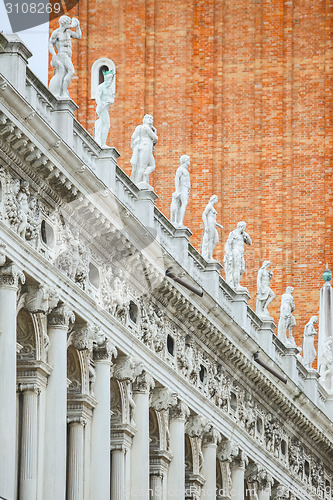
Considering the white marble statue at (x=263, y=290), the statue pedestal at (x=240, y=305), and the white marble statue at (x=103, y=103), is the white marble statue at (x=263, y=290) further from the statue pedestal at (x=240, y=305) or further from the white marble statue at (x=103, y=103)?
the white marble statue at (x=103, y=103)

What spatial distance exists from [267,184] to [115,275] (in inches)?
851

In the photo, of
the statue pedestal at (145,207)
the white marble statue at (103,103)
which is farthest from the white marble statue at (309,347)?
the white marble statue at (103,103)

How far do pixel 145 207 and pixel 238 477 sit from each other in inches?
361

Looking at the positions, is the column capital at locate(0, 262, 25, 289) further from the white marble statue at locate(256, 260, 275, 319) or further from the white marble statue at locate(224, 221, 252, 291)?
the white marble statue at locate(256, 260, 275, 319)

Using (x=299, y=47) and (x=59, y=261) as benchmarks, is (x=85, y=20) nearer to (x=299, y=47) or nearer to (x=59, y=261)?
(x=299, y=47)

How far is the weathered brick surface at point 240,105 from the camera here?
52.8 m

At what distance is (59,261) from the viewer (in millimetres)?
29016

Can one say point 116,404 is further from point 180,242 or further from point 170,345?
point 180,242

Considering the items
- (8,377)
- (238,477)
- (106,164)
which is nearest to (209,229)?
(238,477)

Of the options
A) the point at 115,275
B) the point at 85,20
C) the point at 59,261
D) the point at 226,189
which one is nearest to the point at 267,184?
the point at 226,189

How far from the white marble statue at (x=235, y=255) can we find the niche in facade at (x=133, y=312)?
7.31 m

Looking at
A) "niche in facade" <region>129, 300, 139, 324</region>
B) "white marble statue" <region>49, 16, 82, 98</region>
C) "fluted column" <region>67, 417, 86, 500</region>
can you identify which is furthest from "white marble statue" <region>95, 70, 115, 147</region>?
"fluted column" <region>67, 417, 86, 500</region>

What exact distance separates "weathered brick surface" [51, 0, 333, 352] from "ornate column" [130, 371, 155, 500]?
18892 millimetres

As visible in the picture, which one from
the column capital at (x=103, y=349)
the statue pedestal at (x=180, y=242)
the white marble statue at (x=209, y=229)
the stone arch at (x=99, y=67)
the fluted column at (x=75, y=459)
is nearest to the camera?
the fluted column at (x=75, y=459)
